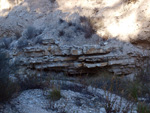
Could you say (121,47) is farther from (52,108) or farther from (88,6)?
(52,108)

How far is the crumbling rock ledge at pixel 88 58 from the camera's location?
25.7 ft

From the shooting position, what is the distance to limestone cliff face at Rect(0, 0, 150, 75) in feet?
26.0

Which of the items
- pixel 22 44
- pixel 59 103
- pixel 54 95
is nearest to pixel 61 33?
pixel 22 44

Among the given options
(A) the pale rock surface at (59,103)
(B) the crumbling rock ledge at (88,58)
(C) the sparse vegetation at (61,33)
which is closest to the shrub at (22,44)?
(B) the crumbling rock ledge at (88,58)

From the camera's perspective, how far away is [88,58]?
7797mm

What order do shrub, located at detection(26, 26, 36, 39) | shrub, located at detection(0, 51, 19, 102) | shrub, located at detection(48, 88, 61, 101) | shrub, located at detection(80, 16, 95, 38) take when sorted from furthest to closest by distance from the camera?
shrub, located at detection(26, 26, 36, 39)
shrub, located at detection(80, 16, 95, 38)
shrub, located at detection(48, 88, 61, 101)
shrub, located at detection(0, 51, 19, 102)

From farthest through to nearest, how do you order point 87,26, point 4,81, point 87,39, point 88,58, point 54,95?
1. point 87,26
2. point 87,39
3. point 88,58
4. point 54,95
5. point 4,81

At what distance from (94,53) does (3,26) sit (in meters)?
7.62

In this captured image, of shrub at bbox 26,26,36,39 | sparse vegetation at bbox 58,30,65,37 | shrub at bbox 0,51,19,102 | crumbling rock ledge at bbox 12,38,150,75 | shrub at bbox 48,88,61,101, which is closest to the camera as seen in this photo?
shrub at bbox 0,51,19,102

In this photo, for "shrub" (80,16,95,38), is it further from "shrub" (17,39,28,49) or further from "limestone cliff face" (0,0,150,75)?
"shrub" (17,39,28,49)

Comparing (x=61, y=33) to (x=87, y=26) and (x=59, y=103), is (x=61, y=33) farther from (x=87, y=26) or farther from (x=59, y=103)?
(x=59, y=103)

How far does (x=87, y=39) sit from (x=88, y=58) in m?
1.78

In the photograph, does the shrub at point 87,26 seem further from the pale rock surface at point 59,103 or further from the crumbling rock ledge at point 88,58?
the pale rock surface at point 59,103

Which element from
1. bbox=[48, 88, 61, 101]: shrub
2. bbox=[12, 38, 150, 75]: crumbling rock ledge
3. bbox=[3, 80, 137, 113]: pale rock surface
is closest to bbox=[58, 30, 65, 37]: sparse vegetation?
bbox=[12, 38, 150, 75]: crumbling rock ledge
